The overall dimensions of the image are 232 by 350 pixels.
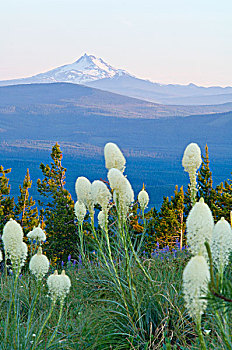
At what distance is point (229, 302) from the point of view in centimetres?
243

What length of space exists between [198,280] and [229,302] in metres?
0.28

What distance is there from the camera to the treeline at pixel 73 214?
49.5 feet

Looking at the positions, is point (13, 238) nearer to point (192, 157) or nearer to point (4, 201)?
point (192, 157)

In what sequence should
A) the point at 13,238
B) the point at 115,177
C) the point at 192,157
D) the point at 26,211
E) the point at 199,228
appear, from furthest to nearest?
the point at 26,211 → the point at 192,157 → the point at 115,177 → the point at 13,238 → the point at 199,228

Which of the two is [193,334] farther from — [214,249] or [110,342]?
[214,249]

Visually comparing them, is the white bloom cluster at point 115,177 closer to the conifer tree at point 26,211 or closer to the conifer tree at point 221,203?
the conifer tree at point 221,203

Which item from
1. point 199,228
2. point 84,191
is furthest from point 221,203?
point 199,228

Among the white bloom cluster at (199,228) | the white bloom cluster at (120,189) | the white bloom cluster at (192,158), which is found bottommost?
the white bloom cluster at (199,228)

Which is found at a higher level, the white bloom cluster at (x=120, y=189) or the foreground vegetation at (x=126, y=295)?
the white bloom cluster at (x=120, y=189)

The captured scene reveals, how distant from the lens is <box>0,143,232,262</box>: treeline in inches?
594

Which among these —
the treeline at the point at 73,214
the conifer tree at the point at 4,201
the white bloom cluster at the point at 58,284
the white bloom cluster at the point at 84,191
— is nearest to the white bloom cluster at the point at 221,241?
the white bloom cluster at the point at 58,284

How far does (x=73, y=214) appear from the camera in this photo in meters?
19.5

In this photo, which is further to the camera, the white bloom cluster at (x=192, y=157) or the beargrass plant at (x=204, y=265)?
the white bloom cluster at (x=192, y=157)

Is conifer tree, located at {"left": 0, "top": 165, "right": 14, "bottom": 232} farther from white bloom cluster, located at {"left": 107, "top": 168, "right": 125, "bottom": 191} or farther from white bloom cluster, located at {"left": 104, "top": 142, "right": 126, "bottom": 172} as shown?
white bloom cluster, located at {"left": 107, "top": 168, "right": 125, "bottom": 191}
